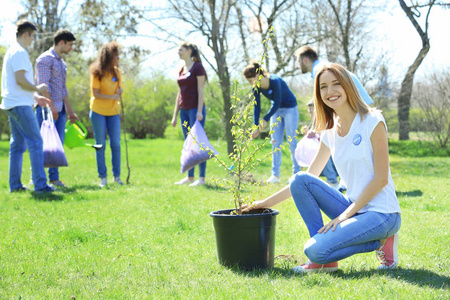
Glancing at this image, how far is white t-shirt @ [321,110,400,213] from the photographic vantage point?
9.01ft

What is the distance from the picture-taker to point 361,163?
2.82m

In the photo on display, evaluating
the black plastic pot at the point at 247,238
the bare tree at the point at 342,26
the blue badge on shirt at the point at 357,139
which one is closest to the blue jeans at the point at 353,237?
the black plastic pot at the point at 247,238

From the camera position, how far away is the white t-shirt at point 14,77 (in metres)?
5.61

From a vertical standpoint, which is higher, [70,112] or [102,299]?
[70,112]

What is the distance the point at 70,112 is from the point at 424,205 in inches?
199

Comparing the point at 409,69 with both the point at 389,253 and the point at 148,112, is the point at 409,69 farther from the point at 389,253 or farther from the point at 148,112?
the point at 148,112

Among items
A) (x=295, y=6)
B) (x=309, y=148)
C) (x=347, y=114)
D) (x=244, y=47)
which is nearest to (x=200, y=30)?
(x=244, y=47)

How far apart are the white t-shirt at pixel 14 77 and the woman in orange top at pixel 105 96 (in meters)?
1.14

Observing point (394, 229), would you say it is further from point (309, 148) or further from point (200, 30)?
point (200, 30)

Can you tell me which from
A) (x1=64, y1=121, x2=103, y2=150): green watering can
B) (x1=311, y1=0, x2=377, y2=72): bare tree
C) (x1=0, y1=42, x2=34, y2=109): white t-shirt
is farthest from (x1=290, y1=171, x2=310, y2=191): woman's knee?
(x1=311, y1=0, x2=377, y2=72): bare tree

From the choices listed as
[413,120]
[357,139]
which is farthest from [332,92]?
[413,120]

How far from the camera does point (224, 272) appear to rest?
9.23 feet

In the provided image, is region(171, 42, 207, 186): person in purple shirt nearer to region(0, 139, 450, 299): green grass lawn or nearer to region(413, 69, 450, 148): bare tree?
region(0, 139, 450, 299): green grass lawn

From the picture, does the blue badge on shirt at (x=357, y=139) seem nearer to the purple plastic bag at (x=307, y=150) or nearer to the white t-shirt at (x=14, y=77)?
the purple plastic bag at (x=307, y=150)
